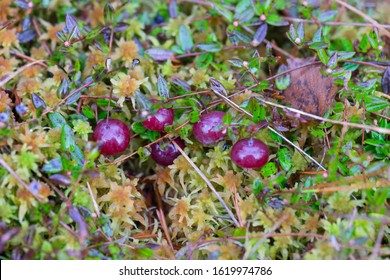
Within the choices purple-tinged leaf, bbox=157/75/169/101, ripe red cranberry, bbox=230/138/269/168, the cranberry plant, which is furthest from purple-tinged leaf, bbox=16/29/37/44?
ripe red cranberry, bbox=230/138/269/168

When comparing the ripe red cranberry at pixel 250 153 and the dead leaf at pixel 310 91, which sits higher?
the dead leaf at pixel 310 91

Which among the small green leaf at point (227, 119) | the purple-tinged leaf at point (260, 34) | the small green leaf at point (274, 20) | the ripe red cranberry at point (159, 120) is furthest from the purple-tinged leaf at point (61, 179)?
the small green leaf at point (274, 20)

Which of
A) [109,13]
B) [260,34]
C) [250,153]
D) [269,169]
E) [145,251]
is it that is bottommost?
[145,251]

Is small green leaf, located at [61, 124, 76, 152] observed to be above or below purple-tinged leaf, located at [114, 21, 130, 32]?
below

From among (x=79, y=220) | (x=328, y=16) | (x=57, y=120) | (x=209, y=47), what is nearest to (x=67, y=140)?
(x=57, y=120)

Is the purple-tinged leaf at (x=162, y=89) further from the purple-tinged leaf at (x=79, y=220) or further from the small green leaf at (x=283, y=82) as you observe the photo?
the purple-tinged leaf at (x=79, y=220)

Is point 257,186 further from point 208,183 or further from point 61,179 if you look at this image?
point 61,179

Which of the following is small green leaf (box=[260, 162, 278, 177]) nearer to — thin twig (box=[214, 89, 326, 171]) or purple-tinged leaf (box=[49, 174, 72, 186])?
thin twig (box=[214, 89, 326, 171])
